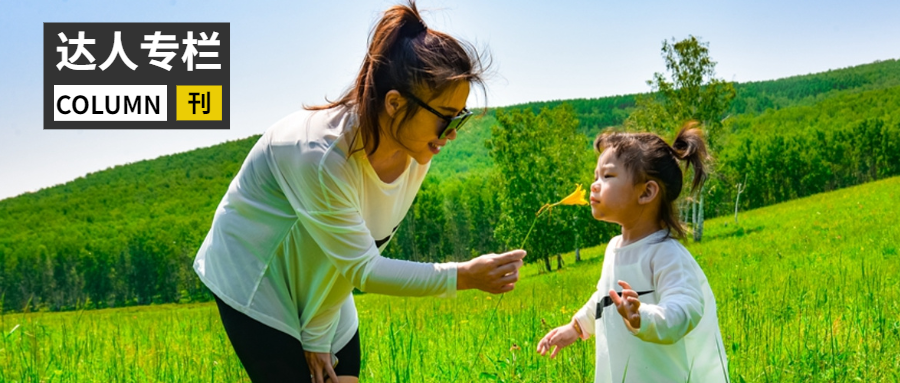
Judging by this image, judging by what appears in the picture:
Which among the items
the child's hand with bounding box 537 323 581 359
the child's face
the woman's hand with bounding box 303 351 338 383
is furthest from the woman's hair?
the child's hand with bounding box 537 323 581 359

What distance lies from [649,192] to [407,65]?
45.6 inches

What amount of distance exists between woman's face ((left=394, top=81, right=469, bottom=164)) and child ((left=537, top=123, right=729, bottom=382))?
0.81 m

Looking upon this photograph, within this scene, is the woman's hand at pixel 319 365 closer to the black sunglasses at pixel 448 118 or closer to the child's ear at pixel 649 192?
the black sunglasses at pixel 448 118

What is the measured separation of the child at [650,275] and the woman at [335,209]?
0.67m

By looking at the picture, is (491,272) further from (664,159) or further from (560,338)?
(664,159)

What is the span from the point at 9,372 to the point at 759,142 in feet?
262

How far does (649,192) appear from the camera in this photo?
2.69 metres

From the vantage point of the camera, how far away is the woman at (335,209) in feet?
6.96

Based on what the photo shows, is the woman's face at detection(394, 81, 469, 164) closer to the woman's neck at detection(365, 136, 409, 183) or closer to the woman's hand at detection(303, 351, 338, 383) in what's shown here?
the woman's neck at detection(365, 136, 409, 183)

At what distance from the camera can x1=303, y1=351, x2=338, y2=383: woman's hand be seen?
2.60 meters

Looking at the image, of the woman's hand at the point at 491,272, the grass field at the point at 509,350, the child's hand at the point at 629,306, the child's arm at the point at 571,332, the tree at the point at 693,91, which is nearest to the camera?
the woman's hand at the point at 491,272

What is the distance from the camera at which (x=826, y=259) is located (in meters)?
13.9

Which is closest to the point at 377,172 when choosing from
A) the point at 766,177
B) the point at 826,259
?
the point at 826,259

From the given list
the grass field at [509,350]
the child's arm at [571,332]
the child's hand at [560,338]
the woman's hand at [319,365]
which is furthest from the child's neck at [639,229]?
the woman's hand at [319,365]
